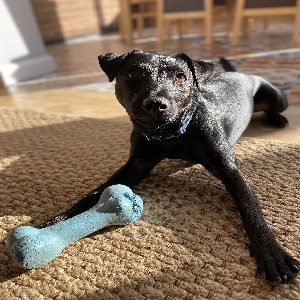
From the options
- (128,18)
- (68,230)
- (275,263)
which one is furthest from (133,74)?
(128,18)

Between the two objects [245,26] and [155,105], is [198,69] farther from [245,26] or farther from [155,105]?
[245,26]

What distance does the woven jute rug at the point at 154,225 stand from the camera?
83 centimetres

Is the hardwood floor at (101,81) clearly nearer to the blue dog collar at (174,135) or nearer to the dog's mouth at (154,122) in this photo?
the blue dog collar at (174,135)

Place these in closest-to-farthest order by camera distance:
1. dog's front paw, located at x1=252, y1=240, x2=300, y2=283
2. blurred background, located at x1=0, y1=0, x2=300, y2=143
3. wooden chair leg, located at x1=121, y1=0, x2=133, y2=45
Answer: dog's front paw, located at x1=252, y1=240, x2=300, y2=283 → blurred background, located at x1=0, y1=0, x2=300, y2=143 → wooden chair leg, located at x1=121, y1=0, x2=133, y2=45

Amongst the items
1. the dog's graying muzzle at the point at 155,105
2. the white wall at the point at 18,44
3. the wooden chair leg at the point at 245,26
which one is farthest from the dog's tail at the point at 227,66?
the wooden chair leg at the point at 245,26

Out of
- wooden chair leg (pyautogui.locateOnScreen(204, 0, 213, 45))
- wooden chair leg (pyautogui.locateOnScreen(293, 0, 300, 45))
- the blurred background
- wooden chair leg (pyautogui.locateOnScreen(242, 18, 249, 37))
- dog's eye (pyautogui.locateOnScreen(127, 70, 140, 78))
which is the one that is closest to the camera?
dog's eye (pyautogui.locateOnScreen(127, 70, 140, 78))

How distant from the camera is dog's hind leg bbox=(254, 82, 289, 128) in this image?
1602 millimetres

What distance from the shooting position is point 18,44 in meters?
3.25

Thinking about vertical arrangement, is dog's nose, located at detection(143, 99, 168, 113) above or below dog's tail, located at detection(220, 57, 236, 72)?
above

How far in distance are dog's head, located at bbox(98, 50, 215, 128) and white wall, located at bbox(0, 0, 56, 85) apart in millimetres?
2428

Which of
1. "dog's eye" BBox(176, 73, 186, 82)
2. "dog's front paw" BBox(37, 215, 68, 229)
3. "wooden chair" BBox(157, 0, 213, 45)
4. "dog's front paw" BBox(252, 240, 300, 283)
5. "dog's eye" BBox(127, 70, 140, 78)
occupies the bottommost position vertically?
"wooden chair" BBox(157, 0, 213, 45)

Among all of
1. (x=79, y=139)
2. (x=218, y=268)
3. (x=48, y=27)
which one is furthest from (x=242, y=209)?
(x=48, y=27)

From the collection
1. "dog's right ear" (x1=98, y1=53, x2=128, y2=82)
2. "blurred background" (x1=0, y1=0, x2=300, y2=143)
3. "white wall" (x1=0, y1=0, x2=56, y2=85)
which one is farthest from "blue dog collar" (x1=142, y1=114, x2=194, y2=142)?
"white wall" (x1=0, y1=0, x2=56, y2=85)

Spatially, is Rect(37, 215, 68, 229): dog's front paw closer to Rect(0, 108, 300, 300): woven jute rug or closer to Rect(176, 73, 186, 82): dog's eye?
Rect(0, 108, 300, 300): woven jute rug
